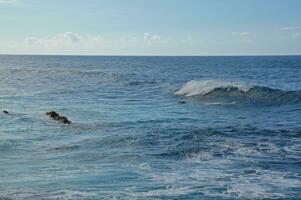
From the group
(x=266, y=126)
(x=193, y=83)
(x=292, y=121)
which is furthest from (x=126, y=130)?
(x=193, y=83)

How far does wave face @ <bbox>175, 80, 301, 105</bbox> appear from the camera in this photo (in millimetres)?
40469

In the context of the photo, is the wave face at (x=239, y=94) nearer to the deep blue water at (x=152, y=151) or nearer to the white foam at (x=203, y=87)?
the white foam at (x=203, y=87)

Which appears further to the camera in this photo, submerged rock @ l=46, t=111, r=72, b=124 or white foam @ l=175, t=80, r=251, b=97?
white foam @ l=175, t=80, r=251, b=97

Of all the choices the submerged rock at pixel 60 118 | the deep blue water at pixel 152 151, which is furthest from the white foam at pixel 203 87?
the submerged rock at pixel 60 118

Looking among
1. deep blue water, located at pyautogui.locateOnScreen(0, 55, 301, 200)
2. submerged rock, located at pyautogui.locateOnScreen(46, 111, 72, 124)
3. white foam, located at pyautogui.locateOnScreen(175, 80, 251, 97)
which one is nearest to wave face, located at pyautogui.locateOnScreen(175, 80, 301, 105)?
white foam, located at pyautogui.locateOnScreen(175, 80, 251, 97)

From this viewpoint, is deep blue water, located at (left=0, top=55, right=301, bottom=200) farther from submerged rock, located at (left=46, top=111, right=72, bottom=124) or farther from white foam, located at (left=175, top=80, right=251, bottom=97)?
white foam, located at (left=175, top=80, right=251, bottom=97)

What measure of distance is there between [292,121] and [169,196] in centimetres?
1699

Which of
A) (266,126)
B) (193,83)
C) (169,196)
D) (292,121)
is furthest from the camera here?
(193,83)

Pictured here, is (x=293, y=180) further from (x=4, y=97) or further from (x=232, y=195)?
(x=4, y=97)

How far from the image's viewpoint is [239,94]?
44531 millimetres

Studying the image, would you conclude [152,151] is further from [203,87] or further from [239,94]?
[203,87]

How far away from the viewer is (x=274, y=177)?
16.0m

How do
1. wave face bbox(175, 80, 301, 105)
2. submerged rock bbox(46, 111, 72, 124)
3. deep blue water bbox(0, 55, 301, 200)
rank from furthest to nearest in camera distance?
1. wave face bbox(175, 80, 301, 105)
2. submerged rock bbox(46, 111, 72, 124)
3. deep blue water bbox(0, 55, 301, 200)

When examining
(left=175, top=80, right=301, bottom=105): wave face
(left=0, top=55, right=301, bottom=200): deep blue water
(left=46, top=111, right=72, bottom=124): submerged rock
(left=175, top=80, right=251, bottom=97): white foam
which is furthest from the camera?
(left=175, top=80, right=251, bottom=97): white foam
